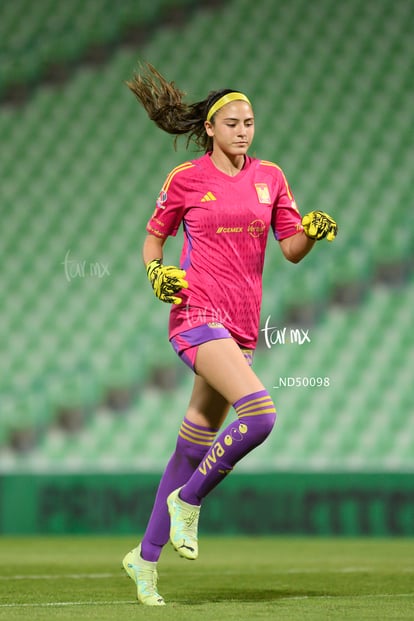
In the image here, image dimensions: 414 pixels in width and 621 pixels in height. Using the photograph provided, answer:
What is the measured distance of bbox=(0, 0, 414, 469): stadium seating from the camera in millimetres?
10438

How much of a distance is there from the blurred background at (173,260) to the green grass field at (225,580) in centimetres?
59

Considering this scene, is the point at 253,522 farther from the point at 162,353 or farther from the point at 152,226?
the point at 152,226

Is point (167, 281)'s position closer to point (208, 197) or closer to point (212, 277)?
point (212, 277)

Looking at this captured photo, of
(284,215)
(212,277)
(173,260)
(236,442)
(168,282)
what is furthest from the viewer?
(173,260)

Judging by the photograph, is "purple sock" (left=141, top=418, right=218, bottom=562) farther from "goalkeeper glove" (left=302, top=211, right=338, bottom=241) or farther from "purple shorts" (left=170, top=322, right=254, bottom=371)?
"goalkeeper glove" (left=302, top=211, right=338, bottom=241)

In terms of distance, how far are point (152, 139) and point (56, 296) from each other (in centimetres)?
205

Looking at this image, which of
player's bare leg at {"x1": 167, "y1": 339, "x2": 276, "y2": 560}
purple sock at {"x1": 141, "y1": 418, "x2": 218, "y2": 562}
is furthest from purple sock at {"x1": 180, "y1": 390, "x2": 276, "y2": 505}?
purple sock at {"x1": 141, "y1": 418, "x2": 218, "y2": 562}

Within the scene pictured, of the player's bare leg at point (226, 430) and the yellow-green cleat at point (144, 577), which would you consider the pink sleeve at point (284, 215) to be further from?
the yellow-green cleat at point (144, 577)

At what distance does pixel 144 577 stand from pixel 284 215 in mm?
1449

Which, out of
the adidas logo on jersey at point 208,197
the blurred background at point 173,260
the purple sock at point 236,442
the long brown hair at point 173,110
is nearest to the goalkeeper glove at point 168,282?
the adidas logo on jersey at point 208,197

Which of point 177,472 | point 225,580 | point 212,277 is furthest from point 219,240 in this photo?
point 225,580

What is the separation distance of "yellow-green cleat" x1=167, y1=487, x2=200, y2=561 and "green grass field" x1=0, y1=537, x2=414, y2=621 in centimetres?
20

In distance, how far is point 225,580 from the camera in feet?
19.2

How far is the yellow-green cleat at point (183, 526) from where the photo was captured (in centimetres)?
439
